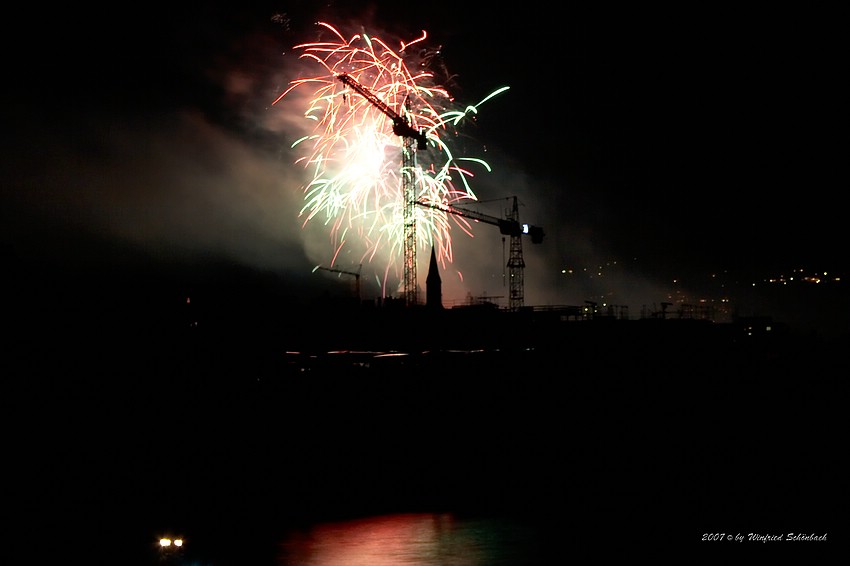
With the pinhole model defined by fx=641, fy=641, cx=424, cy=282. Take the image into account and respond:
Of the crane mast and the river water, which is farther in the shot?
the crane mast

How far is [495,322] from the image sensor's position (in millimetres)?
46594

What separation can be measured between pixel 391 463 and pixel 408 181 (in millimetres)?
22070

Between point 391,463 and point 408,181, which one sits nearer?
point 391,463

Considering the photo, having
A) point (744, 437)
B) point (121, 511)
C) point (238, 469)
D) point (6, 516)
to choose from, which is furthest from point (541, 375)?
point (6, 516)

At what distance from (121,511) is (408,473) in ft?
31.6

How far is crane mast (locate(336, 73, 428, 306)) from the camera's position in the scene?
122 feet

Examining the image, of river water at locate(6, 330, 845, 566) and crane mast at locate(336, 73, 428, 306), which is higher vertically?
crane mast at locate(336, 73, 428, 306)

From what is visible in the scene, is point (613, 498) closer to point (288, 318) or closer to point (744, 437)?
point (744, 437)

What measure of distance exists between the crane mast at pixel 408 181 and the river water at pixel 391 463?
12831 millimetres

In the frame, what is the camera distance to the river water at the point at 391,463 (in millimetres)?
16859

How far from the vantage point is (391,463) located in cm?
2305

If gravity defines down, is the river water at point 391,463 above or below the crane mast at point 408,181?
below

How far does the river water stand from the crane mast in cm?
1283

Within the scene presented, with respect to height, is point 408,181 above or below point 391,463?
above
